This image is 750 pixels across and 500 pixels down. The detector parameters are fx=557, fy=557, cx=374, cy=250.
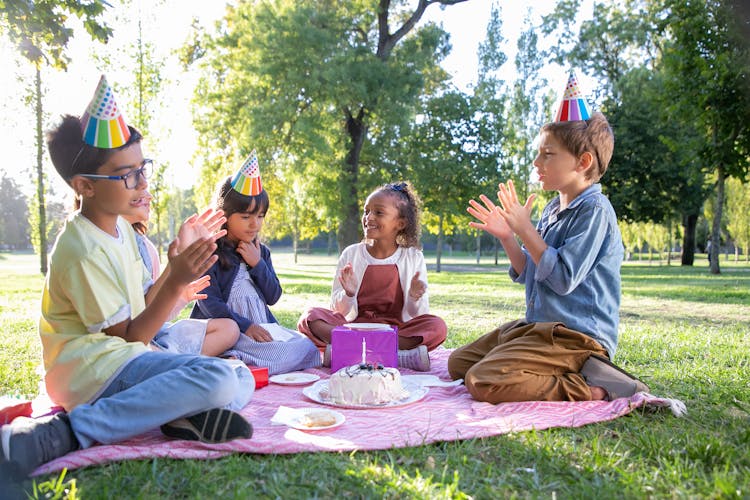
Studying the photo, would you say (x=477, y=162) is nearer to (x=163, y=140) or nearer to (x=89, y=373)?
(x=163, y=140)

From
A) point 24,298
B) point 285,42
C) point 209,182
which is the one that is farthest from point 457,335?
point 209,182

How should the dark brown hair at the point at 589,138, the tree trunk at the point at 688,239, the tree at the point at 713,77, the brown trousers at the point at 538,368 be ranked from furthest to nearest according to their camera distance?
the tree trunk at the point at 688,239
the tree at the point at 713,77
the dark brown hair at the point at 589,138
the brown trousers at the point at 538,368

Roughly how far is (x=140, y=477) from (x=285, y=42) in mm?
15168

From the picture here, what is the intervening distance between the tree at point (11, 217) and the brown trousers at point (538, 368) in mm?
62452

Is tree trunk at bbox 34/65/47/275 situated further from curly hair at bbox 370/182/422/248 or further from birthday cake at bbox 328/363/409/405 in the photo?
birthday cake at bbox 328/363/409/405

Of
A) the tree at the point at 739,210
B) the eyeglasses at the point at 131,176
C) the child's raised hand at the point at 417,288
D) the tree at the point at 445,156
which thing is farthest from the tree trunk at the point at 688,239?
the eyeglasses at the point at 131,176

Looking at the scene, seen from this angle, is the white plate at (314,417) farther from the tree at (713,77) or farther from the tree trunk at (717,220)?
the tree trunk at (717,220)

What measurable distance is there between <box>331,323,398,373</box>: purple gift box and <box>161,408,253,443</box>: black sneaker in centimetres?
144

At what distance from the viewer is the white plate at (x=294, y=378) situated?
11.5 feet

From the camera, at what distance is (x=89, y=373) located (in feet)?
7.79

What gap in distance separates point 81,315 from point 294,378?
157cm

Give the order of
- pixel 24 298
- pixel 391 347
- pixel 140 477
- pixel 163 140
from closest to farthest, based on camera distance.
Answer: pixel 140 477, pixel 391 347, pixel 24 298, pixel 163 140

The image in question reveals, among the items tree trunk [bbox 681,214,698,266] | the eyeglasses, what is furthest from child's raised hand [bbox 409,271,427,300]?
tree trunk [bbox 681,214,698,266]

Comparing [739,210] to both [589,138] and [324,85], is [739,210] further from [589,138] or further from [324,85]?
[589,138]
